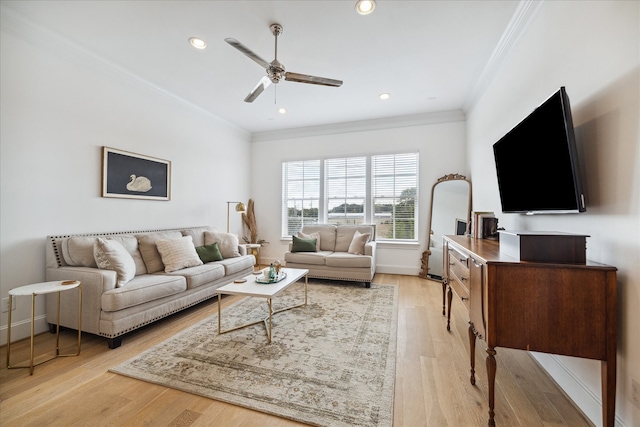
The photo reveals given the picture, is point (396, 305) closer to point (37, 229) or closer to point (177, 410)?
point (177, 410)

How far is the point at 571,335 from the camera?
1.26m

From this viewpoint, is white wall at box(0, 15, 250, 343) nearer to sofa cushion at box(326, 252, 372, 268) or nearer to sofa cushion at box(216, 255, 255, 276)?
sofa cushion at box(216, 255, 255, 276)

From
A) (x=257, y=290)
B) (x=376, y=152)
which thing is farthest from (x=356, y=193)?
(x=257, y=290)

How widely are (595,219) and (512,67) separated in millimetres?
1903

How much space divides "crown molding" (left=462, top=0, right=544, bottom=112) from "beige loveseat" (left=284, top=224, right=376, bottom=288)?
106 inches

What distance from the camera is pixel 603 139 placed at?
4.66 ft

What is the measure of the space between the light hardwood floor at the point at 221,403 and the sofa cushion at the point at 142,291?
379mm

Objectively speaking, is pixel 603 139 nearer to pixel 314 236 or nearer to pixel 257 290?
pixel 257 290

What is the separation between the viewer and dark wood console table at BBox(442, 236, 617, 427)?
1.22 m

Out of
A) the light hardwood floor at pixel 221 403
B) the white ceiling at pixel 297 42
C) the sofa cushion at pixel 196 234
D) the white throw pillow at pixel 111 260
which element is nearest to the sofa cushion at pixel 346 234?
the white ceiling at pixel 297 42

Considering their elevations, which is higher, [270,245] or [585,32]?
[585,32]

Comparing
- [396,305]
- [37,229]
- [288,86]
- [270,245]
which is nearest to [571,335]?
[396,305]

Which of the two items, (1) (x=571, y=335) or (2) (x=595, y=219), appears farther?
(2) (x=595, y=219)

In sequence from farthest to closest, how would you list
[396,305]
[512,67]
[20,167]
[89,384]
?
[396,305], [512,67], [20,167], [89,384]
